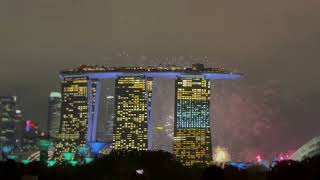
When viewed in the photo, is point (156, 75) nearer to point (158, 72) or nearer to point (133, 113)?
point (158, 72)

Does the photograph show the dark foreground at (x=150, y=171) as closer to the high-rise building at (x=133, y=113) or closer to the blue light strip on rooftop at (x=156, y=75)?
the blue light strip on rooftop at (x=156, y=75)

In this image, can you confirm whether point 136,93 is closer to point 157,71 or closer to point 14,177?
point 157,71

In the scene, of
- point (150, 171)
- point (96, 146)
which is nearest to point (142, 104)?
point (96, 146)

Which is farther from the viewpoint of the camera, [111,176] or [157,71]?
[157,71]

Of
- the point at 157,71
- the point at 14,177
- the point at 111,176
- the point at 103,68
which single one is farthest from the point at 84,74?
the point at 14,177

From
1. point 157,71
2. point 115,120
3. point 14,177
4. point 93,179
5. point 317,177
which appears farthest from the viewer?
point 115,120

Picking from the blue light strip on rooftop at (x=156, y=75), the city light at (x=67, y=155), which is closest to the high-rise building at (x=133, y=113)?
the blue light strip on rooftop at (x=156, y=75)

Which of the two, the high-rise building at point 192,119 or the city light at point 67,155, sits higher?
the high-rise building at point 192,119
